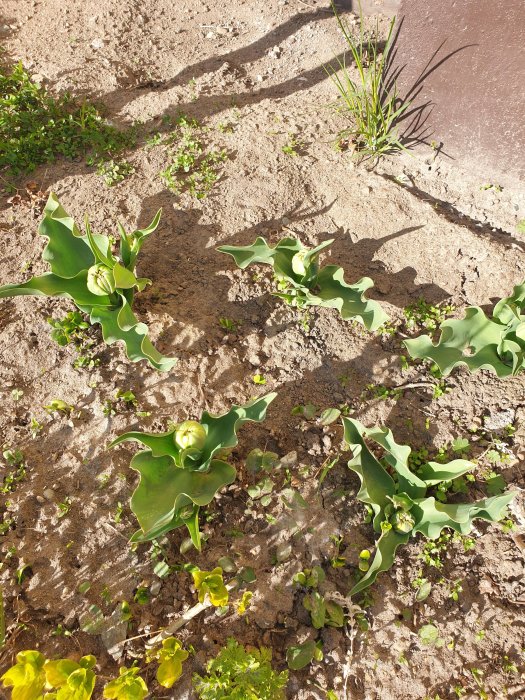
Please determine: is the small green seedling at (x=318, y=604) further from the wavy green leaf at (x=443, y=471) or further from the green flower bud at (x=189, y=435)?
the green flower bud at (x=189, y=435)

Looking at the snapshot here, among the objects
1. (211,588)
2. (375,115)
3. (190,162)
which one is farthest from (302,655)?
(375,115)

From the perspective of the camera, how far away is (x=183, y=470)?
1.96 m

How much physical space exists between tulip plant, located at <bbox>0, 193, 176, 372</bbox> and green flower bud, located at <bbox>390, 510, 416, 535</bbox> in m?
1.13

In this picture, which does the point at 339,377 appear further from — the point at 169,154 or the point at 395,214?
the point at 169,154

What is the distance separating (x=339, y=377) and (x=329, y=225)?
3.44 ft

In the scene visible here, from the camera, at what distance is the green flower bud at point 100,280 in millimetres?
2119

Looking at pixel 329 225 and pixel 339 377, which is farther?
pixel 329 225

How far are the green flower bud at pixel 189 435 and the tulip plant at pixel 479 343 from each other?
3.51ft

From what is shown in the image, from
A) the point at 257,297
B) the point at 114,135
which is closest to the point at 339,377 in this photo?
the point at 257,297

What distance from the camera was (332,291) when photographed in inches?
100.0

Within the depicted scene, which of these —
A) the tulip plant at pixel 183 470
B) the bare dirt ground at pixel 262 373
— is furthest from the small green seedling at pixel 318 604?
the tulip plant at pixel 183 470

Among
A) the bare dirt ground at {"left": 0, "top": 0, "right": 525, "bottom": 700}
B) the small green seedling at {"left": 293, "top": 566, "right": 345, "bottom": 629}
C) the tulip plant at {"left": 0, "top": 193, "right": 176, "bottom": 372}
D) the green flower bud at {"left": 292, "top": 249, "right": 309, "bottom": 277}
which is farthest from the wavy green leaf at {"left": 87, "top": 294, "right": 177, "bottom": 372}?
the small green seedling at {"left": 293, "top": 566, "right": 345, "bottom": 629}

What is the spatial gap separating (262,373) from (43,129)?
2327mm

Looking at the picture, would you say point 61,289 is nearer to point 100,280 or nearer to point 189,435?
point 100,280
